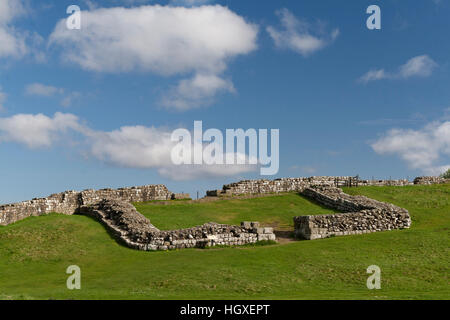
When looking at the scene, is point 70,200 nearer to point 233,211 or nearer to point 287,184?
point 233,211

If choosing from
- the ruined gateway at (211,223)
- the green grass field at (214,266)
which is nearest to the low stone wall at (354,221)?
the ruined gateway at (211,223)

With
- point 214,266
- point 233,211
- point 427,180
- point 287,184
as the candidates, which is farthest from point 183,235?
point 427,180

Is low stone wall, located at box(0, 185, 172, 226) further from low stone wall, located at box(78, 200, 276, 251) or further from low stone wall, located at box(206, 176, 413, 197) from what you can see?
low stone wall, located at box(78, 200, 276, 251)

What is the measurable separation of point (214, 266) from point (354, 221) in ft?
45.1

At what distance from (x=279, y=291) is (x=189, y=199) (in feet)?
84.0

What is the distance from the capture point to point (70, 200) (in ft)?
129

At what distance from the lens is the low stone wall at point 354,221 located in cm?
2920

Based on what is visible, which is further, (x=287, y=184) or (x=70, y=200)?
(x=287, y=184)

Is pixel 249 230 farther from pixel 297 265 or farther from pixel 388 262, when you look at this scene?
pixel 388 262

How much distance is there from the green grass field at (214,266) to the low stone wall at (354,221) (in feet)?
5.46

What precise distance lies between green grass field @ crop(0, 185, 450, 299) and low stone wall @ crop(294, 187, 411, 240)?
5.46 ft

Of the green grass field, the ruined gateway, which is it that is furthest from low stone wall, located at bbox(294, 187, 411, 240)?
the green grass field

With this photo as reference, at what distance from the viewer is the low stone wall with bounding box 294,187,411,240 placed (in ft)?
95.8
